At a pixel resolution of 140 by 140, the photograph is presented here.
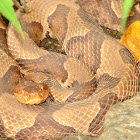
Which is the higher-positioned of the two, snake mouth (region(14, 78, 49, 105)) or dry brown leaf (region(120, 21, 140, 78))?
dry brown leaf (region(120, 21, 140, 78))

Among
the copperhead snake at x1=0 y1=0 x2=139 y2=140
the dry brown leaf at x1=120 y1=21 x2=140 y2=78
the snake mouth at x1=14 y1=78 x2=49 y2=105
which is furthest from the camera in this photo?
the dry brown leaf at x1=120 y1=21 x2=140 y2=78

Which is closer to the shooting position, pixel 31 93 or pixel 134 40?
pixel 31 93

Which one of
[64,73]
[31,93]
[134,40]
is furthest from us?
[64,73]

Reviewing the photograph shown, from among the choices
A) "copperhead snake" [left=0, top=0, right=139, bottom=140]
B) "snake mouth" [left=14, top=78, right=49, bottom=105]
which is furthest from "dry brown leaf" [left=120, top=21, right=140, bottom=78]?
"snake mouth" [left=14, top=78, right=49, bottom=105]

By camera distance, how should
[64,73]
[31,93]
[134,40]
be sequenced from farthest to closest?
1. [64,73]
2. [134,40]
3. [31,93]

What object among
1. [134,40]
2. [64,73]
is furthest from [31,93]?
[134,40]

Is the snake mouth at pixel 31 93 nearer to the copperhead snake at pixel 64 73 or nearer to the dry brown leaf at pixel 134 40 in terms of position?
the copperhead snake at pixel 64 73

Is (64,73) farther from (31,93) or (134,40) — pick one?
(134,40)

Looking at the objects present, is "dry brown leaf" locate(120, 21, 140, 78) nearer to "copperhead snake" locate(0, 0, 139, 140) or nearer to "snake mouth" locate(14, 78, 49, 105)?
"copperhead snake" locate(0, 0, 139, 140)

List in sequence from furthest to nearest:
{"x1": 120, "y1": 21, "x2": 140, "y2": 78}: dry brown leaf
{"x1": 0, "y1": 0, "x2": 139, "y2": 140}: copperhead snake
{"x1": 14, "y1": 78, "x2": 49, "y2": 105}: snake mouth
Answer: {"x1": 120, "y1": 21, "x2": 140, "y2": 78}: dry brown leaf, {"x1": 14, "y1": 78, "x2": 49, "y2": 105}: snake mouth, {"x1": 0, "y1": 0, "x2": 139, "y2": 140}: copperhead snake
